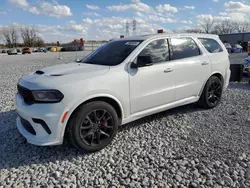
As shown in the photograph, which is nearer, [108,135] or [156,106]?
[108,135]

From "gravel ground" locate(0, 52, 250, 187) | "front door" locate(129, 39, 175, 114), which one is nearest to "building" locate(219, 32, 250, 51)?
"front door" locate(129, 39, 175, 114)

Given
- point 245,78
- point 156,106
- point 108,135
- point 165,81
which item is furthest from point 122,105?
point 245,78

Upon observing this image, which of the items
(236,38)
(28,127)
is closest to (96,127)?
(28,127)

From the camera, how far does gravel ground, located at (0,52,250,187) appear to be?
2695 millimetres

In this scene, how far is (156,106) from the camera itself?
402 centimetres

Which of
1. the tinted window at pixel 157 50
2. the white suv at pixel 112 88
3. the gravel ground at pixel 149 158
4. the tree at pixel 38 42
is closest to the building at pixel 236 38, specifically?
the white suv at pixel 112 88

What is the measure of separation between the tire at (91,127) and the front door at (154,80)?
1.59 feet

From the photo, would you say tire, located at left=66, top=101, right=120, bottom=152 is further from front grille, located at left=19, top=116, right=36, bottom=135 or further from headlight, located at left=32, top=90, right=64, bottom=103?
front grille, located at left=19, top=116, right=36, bottom=135

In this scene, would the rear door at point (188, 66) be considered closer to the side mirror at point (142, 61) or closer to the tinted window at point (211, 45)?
the tinted window at point (211, 45)

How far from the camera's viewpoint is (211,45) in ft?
16.7

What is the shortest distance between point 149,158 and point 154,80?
4.57ft

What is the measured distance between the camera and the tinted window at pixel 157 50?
3.94 m

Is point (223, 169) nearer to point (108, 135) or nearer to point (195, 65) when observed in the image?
point (108, 135)

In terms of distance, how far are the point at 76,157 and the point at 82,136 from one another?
0.34m
